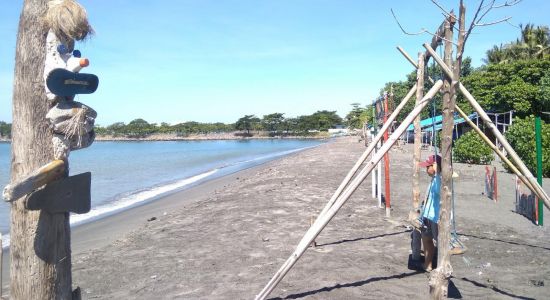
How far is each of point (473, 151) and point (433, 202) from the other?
17143 millimetres

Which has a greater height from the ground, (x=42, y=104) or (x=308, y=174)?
(x=42, y=104)

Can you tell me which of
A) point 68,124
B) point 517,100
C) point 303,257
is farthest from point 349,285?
point 517,100

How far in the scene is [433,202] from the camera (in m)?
5.82

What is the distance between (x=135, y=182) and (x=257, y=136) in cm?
11203

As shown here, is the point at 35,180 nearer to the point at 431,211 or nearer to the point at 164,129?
→ the point at 431,211

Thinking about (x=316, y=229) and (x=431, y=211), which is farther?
(x=431, y=211)

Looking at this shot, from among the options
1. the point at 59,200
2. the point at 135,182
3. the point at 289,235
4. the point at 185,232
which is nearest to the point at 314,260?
the point at 289,235

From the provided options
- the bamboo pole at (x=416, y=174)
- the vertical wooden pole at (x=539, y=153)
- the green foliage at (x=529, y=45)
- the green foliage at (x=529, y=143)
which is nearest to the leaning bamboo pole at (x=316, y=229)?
the bamboo pole at (x=416, y=174)

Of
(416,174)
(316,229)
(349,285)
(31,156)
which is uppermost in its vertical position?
(31,156)

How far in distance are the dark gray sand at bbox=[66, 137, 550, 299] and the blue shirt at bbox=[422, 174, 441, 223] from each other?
772 mm

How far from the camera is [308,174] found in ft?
63.2

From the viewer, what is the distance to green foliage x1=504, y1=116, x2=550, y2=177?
16.3m

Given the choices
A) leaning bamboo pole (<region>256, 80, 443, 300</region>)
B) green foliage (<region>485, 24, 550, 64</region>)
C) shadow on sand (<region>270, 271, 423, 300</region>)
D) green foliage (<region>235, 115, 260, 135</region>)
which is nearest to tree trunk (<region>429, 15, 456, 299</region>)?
leaning bamboo pole (<region>256, 80, 443, 300</region>)

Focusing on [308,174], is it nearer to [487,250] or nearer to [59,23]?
[487,250]
